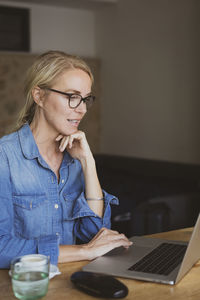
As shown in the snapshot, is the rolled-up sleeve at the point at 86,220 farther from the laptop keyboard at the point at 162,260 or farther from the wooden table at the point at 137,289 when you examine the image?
the wooden table at the point at 137,289

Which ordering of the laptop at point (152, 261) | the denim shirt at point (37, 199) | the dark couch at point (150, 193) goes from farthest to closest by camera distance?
the dark couch at point (150, 193), the denim shirt at point (37, 199), the laptop at point (152, 261)

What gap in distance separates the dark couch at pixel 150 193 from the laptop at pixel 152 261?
156cm

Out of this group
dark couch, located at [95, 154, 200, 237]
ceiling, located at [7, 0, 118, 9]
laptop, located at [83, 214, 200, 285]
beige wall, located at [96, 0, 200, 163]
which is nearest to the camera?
laptop, located at [83, 214, 200, 285]

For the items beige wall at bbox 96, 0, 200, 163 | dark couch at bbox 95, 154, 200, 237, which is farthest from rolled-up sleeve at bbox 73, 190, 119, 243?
beige wall at bbox 96, 0, 200, 163

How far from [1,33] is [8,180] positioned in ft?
15.1

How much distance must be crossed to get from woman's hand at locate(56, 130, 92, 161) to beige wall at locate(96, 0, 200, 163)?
302 cm

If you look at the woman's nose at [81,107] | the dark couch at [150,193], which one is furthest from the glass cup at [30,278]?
the dark couch at [150,193]

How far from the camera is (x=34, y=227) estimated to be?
5.56ft

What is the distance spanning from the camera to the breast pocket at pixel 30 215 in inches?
64.7

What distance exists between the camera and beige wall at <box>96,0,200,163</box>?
477 centimetres

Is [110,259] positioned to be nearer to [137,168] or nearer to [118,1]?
[137,168]

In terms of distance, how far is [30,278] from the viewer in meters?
1.09

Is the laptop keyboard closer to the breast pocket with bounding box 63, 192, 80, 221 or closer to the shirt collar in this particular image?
the breast pocket with bounding box 63, 192, 80, 221

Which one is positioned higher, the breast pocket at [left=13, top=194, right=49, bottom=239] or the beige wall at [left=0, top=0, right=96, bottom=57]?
the beige wall at [left=0, top=0, right=96, bottom=57]
